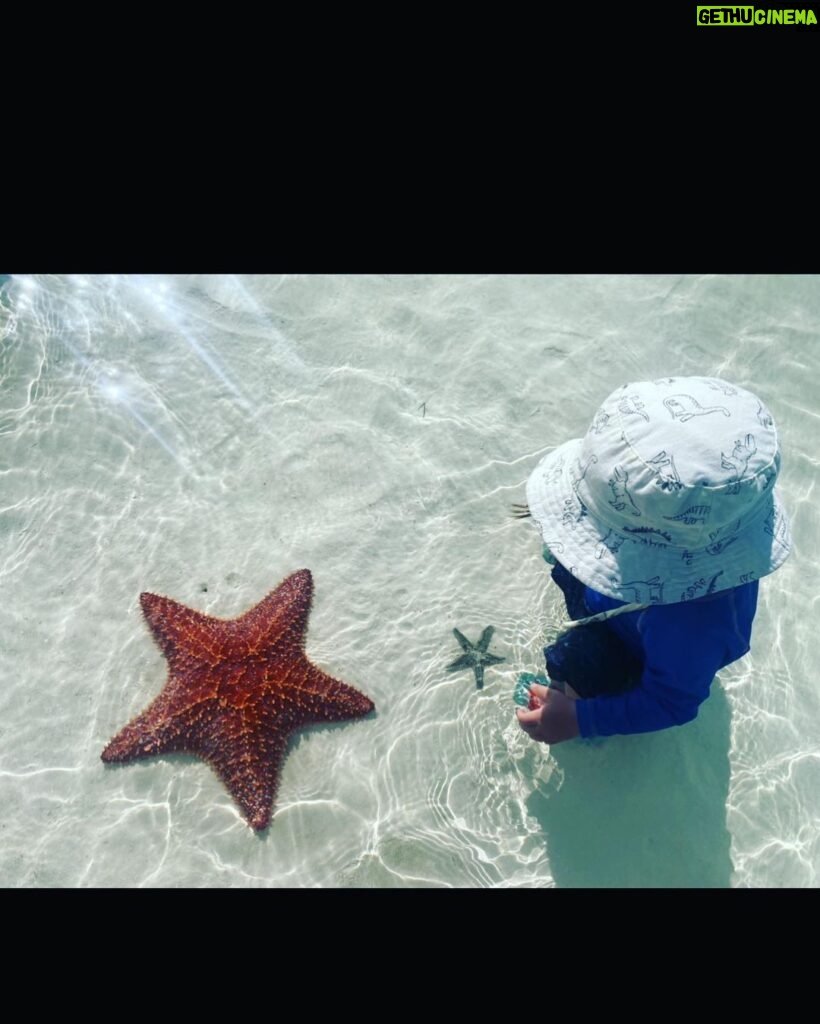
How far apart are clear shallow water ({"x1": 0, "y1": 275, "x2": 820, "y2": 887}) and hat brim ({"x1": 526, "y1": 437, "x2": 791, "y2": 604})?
5.89ft

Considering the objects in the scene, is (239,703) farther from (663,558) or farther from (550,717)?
(663,558)

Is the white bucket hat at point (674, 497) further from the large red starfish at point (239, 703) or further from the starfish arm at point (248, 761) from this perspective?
the starfish arm at point (248, 761)

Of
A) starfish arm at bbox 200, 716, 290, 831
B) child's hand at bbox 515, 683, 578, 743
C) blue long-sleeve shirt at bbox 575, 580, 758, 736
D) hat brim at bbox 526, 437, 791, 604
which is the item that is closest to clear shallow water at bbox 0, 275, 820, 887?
starfish arm at bbox 200, 716, 290, 831

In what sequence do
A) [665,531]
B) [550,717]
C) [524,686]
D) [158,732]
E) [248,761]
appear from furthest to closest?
1. [524,686]
2. [158,732]
3. [248,761]
4. [550,717]
5. [665,531]

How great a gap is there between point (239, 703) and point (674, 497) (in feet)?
8.47

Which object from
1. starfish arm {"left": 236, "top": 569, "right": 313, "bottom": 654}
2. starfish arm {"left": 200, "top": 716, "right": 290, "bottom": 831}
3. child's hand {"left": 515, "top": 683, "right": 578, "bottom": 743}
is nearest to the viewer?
child's hand {"left": 515, "top": 683, "right": 578, "bottom": 743}

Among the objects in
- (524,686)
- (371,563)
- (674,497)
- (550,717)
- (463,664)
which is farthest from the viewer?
(371,563)

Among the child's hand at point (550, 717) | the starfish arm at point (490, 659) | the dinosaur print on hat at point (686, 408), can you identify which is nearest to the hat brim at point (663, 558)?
the dinosaur print on hat at point (686, 408)

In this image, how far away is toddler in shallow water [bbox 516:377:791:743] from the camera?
7.77 ft

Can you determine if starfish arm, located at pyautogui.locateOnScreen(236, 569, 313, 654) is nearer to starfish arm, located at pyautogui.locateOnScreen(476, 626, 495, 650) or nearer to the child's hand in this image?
starfish arm, located at pyautogui.locateOnScreen(476, 626, 495, 650)

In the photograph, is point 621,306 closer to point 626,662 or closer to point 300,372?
point 300,372

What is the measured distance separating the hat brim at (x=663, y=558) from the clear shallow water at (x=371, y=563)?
1.80m

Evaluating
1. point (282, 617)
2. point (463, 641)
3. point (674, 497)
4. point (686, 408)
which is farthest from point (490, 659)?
point (686, 408)

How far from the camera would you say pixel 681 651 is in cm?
280
